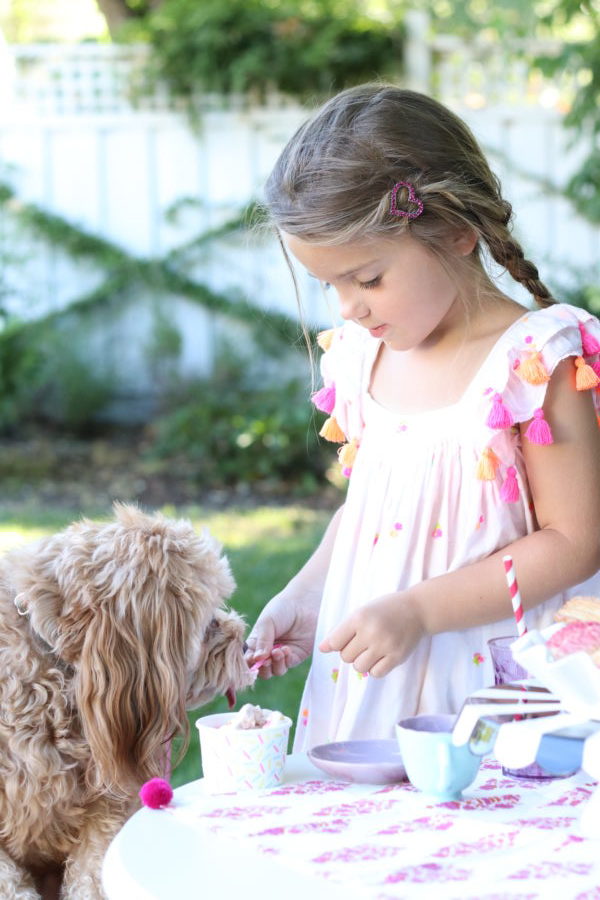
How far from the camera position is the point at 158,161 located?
10117 mm

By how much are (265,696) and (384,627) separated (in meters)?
2.65

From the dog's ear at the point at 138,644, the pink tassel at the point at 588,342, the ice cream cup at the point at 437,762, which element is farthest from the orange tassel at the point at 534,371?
the ice cream cup at the point at 437,762

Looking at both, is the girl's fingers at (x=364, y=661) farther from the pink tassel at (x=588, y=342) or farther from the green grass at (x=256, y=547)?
the green grass at (x=256, y=547)

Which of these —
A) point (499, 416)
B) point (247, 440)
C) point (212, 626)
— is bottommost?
point (247, 440)

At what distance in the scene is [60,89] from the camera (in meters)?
10.2

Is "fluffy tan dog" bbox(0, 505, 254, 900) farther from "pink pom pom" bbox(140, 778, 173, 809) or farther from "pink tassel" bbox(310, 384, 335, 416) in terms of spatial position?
"pink tassel" bbox(310, 384, 335, 416)

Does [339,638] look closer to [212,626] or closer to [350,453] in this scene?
[212,626]

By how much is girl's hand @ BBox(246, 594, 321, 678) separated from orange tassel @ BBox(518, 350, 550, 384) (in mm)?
728

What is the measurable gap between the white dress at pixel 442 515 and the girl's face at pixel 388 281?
15 centimetres

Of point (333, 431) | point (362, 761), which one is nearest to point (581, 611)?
point (362, 761)

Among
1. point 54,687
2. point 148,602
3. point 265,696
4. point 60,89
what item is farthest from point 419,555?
point 60,89

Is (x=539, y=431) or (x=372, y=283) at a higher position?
(x=372, y=283)

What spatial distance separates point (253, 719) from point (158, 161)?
29.0 feet

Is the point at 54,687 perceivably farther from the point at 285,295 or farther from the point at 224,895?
the point at 285,295
